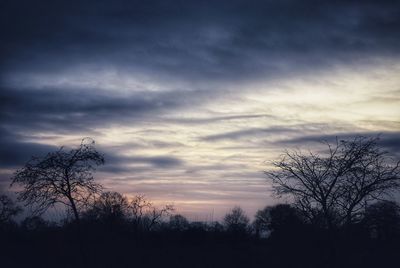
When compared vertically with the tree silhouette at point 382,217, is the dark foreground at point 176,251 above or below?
below

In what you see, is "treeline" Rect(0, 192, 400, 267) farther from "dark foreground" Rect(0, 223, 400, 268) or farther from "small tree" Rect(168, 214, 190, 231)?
"small tree" Rect(168, 214, 190, 231)

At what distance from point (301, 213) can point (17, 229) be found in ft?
87.9

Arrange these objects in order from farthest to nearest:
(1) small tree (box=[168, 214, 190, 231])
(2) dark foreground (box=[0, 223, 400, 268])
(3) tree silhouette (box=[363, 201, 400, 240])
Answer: (1) small tree (box=[168, 214, 190, 231])
(2) dark foreground (box=[0, 223, 400, 268])
(3) tree silhouette (box=[363, 201, 400, 240])

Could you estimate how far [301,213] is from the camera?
72.6 ft

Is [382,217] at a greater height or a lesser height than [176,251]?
greater

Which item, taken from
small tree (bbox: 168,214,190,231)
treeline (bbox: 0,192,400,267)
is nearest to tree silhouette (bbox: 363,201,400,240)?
treeline (bbox: 0,192,400,267)

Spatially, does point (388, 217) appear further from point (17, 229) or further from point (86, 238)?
point (17, 229)

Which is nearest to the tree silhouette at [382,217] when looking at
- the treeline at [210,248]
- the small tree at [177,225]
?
the treeline at [210,248]

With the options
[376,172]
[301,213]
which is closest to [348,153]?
[376,172]

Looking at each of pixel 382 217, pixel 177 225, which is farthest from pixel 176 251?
pixel 177 225

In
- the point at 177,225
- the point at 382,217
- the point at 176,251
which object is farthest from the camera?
the point at 177,225

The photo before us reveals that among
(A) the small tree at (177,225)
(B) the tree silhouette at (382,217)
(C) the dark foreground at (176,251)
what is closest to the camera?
(B) the tree silhouette at (382,217)

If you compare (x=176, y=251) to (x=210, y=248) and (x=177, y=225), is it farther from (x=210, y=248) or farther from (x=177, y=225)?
(x=177, y=225)

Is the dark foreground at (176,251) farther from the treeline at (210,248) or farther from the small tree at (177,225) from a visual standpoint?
the small tree at (177,225)
